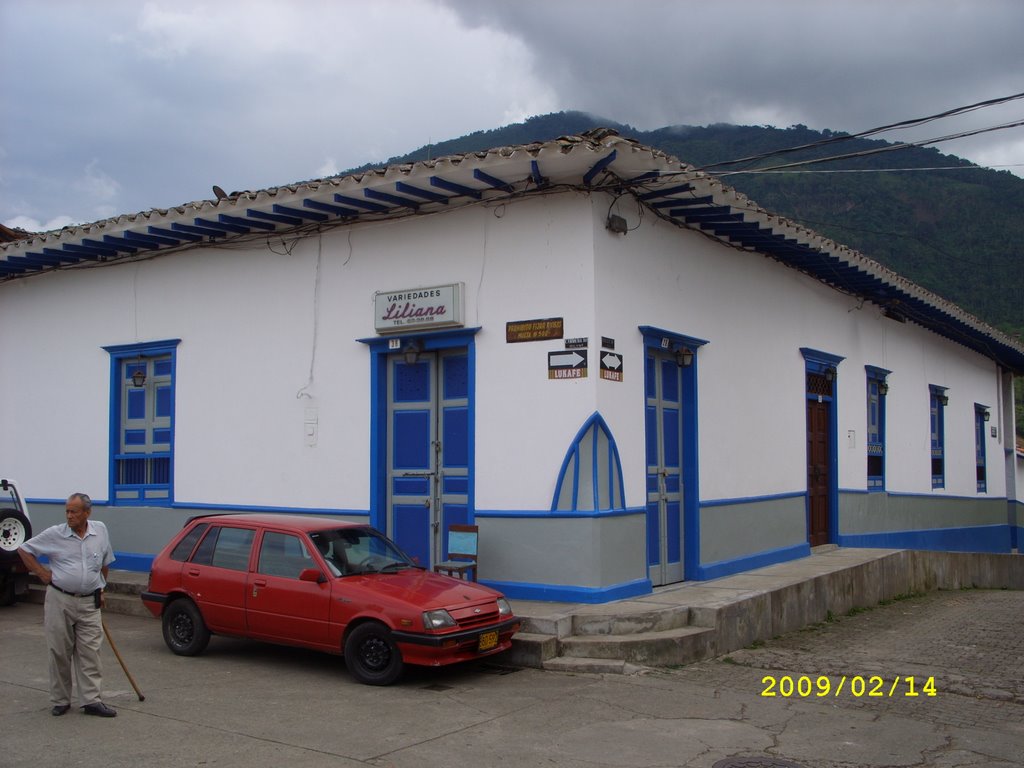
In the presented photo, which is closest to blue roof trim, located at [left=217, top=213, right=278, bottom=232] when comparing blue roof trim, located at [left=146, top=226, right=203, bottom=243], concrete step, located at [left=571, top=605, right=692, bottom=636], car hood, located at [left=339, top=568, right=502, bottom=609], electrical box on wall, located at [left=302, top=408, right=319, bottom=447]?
blue roof trim, located at [left=146, top=226, right=203, bottom=243]

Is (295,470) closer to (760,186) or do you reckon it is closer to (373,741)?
(373,741)

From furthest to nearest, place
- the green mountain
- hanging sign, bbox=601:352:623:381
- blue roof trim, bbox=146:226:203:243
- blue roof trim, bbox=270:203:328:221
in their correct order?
the green mountain < blue roof trim, bbox=146:226:203:243 < blue roof trim, bbox=270:203:328:221 < hanging sign, bbox=601:352:623:381

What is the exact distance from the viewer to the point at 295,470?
458 inches

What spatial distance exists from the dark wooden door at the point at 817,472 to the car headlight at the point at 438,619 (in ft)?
26.9

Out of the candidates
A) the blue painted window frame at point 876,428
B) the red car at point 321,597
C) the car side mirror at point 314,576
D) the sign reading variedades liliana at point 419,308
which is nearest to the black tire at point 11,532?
the red car at point 321,597

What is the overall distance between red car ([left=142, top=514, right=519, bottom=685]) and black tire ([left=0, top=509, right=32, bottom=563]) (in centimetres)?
330

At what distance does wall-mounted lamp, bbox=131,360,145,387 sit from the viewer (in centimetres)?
1302

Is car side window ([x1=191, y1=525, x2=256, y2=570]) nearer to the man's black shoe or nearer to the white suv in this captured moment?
the man's black shoe

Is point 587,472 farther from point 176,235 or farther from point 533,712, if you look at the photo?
point 176,235

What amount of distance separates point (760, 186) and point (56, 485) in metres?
37.2

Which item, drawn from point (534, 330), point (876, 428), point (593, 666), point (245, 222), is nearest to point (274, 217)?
point (245, 222)

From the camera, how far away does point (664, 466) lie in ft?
36.4

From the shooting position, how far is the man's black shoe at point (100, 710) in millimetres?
6801
